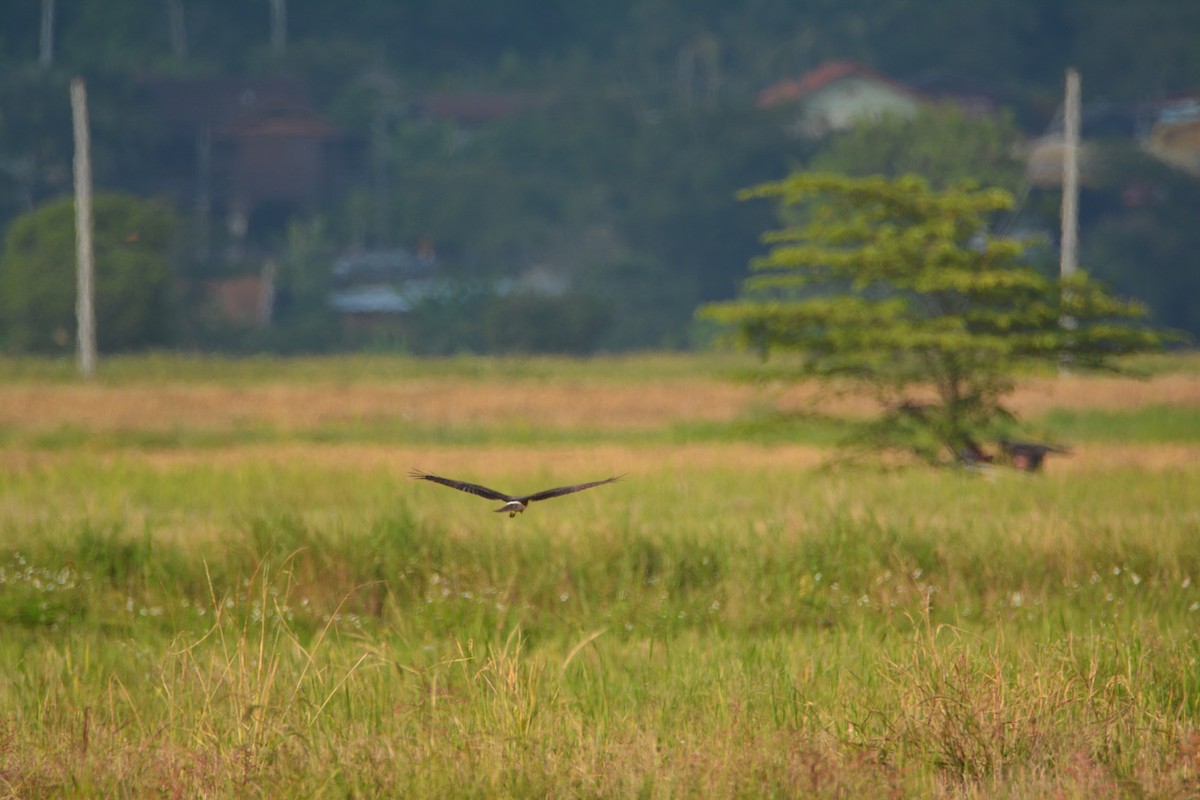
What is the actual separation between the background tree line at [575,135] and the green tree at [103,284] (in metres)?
0.35

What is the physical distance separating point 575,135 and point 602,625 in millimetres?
57529

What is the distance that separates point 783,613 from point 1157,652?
9.43 feet

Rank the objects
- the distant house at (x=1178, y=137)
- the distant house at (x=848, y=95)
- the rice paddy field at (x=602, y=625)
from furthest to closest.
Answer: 1. the distant house at (x=848, y=95)
2. the distant house at (x=1178, y=137)
3. the rice paddy field at (x=602, y=625)

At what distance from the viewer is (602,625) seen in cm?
1000

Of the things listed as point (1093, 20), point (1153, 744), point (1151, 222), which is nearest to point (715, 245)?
point (1151, 222)

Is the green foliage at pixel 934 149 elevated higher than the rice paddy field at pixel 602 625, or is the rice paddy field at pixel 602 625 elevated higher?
the green foliage at pixel 934 149

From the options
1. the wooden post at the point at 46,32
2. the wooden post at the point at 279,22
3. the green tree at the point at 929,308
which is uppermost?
the wooden post at the point at 279,22

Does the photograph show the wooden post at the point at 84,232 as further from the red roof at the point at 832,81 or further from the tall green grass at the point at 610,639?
the red roof at the point at 832,81

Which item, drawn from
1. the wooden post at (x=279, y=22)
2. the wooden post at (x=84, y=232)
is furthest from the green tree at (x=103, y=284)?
the wooden post at (x=279, y=22)

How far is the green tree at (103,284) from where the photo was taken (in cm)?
→ 4522

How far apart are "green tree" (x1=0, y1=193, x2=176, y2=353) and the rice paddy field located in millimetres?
24145

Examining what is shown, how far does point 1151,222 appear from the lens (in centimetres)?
5772

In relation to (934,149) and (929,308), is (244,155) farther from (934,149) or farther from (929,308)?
(929,308)

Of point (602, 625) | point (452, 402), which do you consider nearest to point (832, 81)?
point (452, 402)
